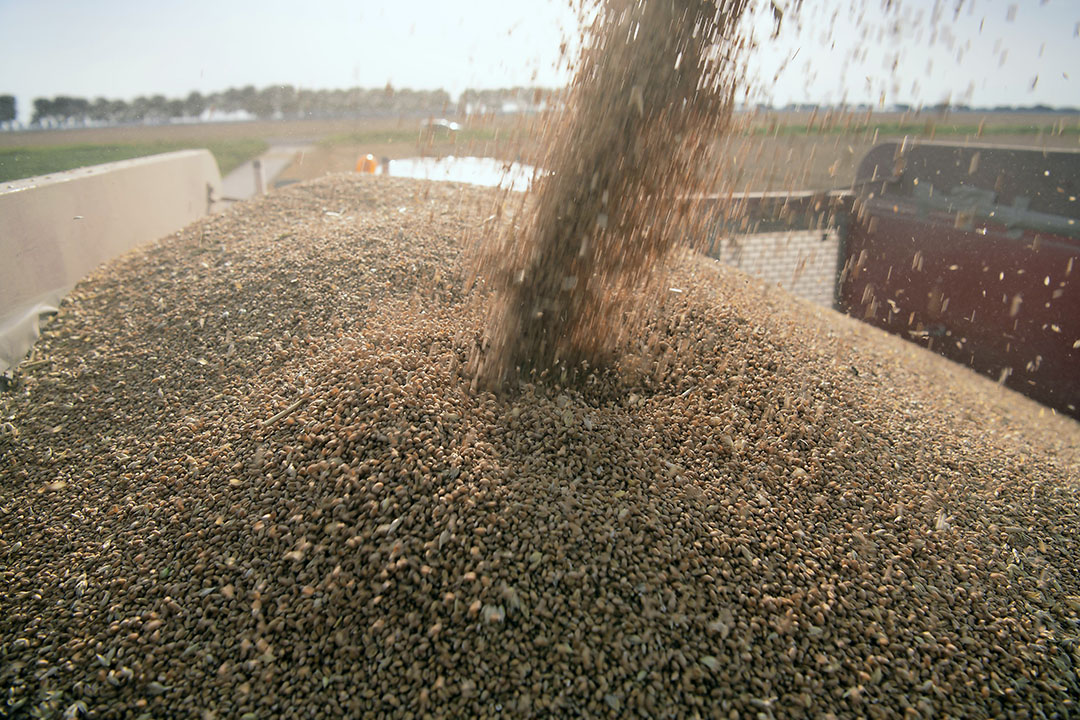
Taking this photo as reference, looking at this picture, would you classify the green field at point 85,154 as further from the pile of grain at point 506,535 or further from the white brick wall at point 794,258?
the white brick wall at point 794,258

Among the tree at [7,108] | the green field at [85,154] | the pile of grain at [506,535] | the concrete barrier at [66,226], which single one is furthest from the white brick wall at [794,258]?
the tree at [7,108]

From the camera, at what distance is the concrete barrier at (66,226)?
315 centimetres

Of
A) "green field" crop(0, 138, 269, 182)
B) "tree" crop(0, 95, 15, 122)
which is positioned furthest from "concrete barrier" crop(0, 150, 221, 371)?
"tree" crop(0, 95, 15, 122)

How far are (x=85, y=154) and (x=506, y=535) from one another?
16.2ft

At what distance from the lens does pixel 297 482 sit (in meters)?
1.88

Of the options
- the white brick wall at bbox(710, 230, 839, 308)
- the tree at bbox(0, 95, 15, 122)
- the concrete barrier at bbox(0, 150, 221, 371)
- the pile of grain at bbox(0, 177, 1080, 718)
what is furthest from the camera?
the white brick wall at bbox(710, 230, 839, 308)

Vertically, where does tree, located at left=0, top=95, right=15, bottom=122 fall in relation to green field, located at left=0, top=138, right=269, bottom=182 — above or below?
above

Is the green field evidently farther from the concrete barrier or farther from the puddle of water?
the puddle of water

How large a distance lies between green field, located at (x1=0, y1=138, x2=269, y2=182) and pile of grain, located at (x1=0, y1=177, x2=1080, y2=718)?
172cm

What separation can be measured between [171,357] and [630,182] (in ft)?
7.68

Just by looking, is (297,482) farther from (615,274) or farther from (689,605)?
(615,274)

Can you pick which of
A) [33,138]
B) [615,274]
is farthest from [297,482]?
[33,138]

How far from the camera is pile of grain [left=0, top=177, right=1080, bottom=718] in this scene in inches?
58.9

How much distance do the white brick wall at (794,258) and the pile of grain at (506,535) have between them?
2418mm
